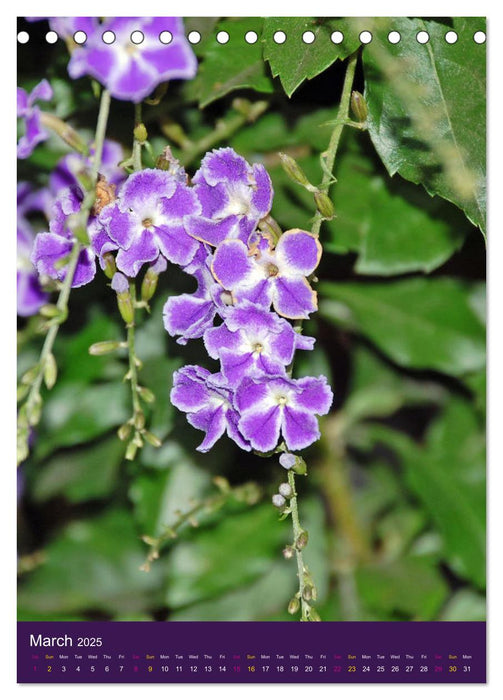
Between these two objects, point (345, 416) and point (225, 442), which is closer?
point (225, 442)

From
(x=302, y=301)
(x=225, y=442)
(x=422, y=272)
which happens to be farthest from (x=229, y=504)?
(x=302, y=301)

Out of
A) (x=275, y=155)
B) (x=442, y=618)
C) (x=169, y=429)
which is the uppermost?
(x=275, y=155)

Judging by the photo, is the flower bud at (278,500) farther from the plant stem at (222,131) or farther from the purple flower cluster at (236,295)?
the plant stem at (222,131)

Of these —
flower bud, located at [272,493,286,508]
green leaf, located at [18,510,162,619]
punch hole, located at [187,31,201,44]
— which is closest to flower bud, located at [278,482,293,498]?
flower bud, located at [272,493,286,508]

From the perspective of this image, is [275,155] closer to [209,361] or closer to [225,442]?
[209,361]

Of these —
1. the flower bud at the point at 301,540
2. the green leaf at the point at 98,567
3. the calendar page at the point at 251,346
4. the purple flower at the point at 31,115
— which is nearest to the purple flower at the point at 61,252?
the calendar page at the point at 251,346

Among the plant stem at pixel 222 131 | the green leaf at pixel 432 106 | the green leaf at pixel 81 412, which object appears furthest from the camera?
the green leaf at pixel 81 412

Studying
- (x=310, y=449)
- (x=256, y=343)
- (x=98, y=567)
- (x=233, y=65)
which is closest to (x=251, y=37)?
(x=233, y=65)
